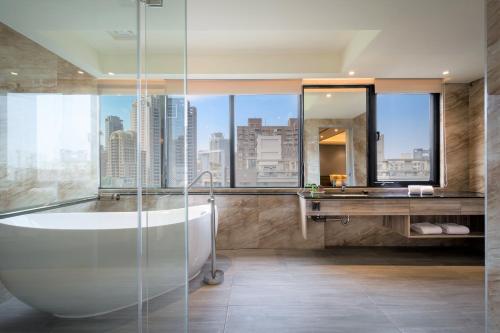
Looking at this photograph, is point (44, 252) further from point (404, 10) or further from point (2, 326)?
point (404, 10)

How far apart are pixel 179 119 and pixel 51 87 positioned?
40.8 inches

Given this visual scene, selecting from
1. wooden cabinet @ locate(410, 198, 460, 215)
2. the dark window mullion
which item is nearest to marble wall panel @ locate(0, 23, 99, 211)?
the dark window mullion

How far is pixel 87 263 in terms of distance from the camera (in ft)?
5.38

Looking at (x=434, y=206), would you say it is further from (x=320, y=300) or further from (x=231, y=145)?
(x=231, y=145)

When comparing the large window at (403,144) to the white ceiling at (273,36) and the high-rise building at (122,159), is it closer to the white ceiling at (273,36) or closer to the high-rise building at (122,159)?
the white ceiling at (273,36)

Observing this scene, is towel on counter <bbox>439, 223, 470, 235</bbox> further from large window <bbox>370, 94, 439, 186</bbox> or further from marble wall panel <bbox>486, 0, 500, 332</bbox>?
marble wall panel <bbox>486, 0, 500, 332</bbox>

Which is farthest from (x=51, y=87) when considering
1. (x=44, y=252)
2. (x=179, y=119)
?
(x=44, y=252)

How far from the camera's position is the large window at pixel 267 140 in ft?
11.7

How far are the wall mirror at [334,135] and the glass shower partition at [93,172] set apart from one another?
7.55ft

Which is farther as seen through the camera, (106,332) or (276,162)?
(276,162)

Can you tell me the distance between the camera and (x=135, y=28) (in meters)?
1.36

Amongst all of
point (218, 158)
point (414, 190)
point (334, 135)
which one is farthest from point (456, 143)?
point (218, 158)

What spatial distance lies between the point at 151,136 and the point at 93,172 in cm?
81

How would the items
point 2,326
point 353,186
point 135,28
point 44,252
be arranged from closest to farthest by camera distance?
1. point 135,28
2. point 2,326
3. point 44,252
4. point 353,186
